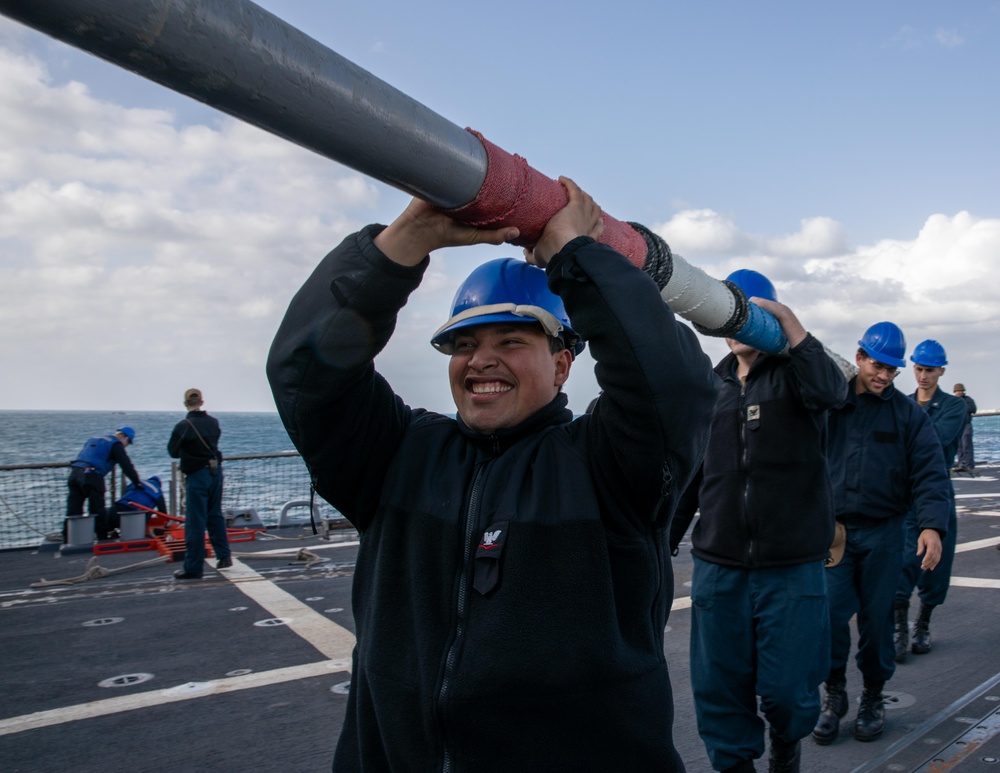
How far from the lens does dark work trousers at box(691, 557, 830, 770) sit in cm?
326

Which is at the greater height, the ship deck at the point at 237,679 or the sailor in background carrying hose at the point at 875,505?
the sailor in background carrying hose at the point at 875,505

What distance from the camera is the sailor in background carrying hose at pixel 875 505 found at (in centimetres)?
413

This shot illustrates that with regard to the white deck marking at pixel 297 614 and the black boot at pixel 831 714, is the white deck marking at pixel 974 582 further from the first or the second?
the white deck marking at pixel 297 614

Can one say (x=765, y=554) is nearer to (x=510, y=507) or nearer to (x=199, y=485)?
(x=510, y=507)

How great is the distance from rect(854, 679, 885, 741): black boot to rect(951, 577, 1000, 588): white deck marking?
4.17 meters

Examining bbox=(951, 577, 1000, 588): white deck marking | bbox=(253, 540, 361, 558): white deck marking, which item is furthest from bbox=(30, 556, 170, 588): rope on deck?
bbox=(951, 577, 1000, 588): white deck marking

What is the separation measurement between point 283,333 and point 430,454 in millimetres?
478

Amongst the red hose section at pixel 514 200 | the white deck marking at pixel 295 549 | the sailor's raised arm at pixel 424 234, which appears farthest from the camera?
the white deck marking at pixel 295 549

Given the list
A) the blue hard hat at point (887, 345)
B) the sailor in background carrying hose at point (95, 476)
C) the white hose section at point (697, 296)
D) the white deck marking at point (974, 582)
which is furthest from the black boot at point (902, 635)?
the sailor in background carrying hose at point (95, 476)

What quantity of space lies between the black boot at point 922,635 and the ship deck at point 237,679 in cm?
6

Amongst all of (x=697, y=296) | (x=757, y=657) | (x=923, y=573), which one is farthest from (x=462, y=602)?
(x=923, y=573)

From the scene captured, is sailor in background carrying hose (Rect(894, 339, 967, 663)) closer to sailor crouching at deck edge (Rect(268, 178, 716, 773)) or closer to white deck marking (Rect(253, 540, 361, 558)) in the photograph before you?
sailor crouching at deck edge (Rect(268, 178, 716, 773))

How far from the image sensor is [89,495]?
1117 cm

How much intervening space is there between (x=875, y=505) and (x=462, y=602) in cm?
353
